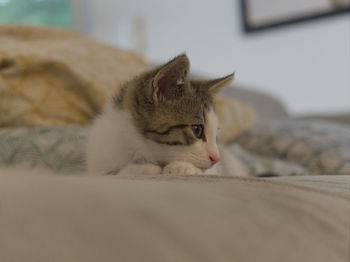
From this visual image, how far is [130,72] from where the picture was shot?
4.01ft

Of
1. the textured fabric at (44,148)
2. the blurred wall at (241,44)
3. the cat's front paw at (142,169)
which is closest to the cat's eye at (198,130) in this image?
the cat's front paw at (142,169)

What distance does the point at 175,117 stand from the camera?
771 mm

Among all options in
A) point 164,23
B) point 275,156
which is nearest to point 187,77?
point 275,156

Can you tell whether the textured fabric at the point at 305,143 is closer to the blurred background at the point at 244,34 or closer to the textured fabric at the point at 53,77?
the textured fabric at the point at 53,77

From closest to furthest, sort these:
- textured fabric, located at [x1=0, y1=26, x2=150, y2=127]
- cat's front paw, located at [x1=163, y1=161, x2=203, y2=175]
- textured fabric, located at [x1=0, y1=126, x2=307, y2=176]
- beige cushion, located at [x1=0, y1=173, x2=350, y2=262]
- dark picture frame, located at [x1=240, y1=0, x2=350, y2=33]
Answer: beige cushion, located at [x1=0, y1=173, x2=350, y2=262], cat's front paw, located at [x1=163, y1=161, x2=203, y2=175], textured fabric, located at [x1=0, y1=126, x2=307, y2=176], textured fabric, located at [x1=0, y1=26, x2=150, y2=127], dark picture frame, located at [x1=240, y1=0, x2=350, y2=33]

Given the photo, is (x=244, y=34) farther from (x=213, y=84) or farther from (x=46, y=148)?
(x=46, y=148)

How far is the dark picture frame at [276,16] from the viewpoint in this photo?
2.38 m

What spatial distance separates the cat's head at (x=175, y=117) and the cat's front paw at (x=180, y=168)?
36 millimetres

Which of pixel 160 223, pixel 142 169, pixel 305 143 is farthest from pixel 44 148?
pixel 305 143

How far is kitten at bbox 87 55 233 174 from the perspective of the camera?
758 mm

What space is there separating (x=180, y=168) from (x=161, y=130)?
0.11 metres

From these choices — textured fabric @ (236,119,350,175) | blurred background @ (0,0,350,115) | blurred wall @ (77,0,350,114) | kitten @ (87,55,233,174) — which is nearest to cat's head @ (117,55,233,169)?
kitten @ (87,55,233,174)

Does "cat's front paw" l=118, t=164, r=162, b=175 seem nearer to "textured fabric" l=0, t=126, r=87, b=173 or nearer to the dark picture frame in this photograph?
"textured fabric" l=0, t=126, r=87, b=173

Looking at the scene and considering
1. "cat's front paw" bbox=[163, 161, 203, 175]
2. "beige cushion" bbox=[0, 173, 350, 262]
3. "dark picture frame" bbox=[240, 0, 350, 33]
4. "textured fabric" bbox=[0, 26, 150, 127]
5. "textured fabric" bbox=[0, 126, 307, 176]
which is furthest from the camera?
"dark picture frame" bbox=[240, 0, 350, 33]
